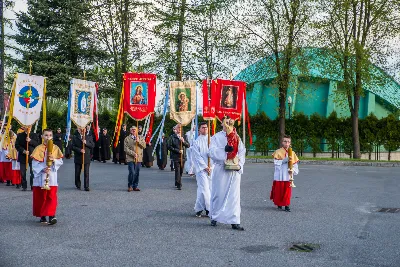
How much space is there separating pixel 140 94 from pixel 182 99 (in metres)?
1.56

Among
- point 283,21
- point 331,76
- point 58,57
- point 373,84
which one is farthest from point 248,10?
point 58,57

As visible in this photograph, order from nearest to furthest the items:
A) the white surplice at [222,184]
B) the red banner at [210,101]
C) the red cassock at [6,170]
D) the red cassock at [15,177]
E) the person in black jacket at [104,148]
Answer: the white surplice at [222,184]
the red banner at [210,101]
the red cassock at [15,177]
the red cassock at [6,170]
the person in black jacket at [104,148]

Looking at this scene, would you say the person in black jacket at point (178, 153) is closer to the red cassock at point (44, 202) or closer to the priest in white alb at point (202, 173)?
the priest in white alb at point (202, 173)

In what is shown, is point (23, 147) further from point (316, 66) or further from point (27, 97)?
point (316, 66)

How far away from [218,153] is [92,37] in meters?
27.8

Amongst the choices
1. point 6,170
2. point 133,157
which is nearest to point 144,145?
point 133,157

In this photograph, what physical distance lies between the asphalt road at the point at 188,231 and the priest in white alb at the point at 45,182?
0.89 ft

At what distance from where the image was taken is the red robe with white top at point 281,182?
39.4 ft

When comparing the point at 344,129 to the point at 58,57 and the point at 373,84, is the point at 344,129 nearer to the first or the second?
the point at 373,84

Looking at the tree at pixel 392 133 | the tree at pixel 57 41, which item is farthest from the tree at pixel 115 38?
A: the tree at pixel 392 133

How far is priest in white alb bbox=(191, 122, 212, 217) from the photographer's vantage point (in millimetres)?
10891

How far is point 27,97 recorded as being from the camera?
14.5 metres

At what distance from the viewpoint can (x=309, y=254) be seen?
7.57 m

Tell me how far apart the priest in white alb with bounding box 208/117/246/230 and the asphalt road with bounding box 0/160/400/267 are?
40cm
